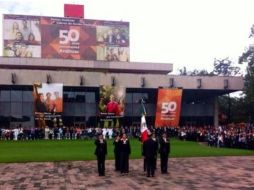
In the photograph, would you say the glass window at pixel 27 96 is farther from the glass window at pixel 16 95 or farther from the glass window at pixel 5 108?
the glass window at pixel 5 108

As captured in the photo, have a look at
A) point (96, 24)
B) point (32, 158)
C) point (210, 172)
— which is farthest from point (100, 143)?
point (96, 24)

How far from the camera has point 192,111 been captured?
58.3 meters

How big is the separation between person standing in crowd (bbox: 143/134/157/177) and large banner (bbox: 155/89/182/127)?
32053mm

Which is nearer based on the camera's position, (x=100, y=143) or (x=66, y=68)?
(x=100, y=143)

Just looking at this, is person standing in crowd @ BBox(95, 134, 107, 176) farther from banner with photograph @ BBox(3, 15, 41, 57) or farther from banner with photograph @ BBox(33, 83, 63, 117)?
banner with photograph @ BBox(3, 15, 41, 57)

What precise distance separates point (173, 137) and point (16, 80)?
16.3m

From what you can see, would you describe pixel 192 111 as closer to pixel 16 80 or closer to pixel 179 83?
pixel 179 83

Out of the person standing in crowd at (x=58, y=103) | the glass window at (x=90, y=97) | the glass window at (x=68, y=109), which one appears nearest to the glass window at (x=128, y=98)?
the glass window at (x=90, y=97)

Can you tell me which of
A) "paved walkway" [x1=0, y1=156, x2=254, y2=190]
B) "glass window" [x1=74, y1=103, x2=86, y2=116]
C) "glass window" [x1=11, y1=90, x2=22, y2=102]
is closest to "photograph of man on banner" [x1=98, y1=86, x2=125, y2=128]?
"glass window" [x1=74, y1=103, x2=86, y2=116]

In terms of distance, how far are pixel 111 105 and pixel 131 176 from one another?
30251 mm

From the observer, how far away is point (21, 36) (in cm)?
6159

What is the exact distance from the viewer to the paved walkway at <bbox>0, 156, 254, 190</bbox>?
1485cm

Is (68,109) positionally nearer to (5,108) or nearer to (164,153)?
(5,108)

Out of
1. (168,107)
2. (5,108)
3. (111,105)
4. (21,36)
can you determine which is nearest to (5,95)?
(5,108)
